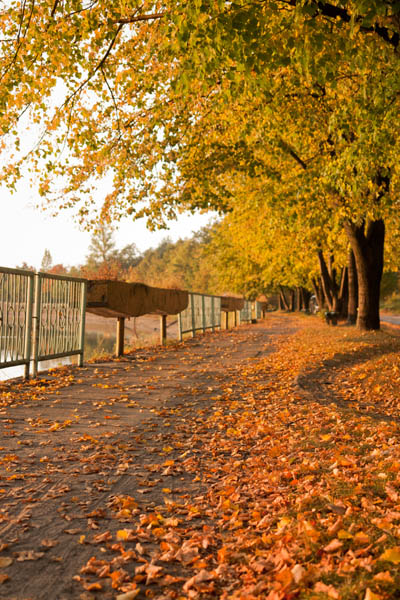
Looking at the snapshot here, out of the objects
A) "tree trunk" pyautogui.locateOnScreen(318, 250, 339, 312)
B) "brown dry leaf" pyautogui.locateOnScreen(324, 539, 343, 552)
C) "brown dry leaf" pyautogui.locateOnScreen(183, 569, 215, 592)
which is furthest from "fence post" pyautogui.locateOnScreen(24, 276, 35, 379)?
"tree trunk" pyautogui.locateOnScreen(318, 250, 339, 312)

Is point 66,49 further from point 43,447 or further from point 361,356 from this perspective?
point 361,356

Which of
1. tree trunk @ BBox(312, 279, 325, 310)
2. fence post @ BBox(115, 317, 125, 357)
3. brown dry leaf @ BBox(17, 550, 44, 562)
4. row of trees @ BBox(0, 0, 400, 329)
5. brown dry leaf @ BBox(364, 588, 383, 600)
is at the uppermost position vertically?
row of trees @ BBox(0, 0, 400, 329)

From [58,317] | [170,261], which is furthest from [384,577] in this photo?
[170,261]

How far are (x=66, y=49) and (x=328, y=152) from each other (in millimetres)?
8826

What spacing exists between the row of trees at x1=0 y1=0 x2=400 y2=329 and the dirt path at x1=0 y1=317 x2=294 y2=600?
4.34 metres

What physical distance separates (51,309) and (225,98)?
470cm

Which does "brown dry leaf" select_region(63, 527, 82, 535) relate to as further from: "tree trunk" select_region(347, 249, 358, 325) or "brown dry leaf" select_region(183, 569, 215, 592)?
"tree trunk" select_region(347, 249, 358, 325)

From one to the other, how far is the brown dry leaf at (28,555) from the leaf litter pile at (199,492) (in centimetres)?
1

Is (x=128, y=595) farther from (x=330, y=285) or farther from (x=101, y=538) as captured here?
(x=330, y=285)

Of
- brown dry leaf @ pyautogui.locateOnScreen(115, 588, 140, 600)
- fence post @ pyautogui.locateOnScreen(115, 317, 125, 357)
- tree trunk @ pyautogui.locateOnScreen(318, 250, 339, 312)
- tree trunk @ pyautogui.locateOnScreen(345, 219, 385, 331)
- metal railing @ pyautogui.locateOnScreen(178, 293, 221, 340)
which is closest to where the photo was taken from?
brown dry leaf @ pyautogui.locateOnScreen(115, 588, 140, 600)

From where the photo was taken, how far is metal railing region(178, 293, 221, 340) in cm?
1816

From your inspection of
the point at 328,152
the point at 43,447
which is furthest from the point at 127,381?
the point at 328,152

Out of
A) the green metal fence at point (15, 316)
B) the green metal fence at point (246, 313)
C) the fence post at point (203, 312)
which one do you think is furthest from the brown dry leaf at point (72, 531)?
the green metal fence at point (246, 313)

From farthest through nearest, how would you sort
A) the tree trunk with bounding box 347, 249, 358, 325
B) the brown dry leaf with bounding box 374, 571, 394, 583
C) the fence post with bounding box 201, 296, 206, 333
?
1. the tree trunk with bounding box 347, 249, 358, 325
2. the fence post with bounding box 201, 296, 206, 333
3. the brown dry leaf with bounding box 374, 571, 394, 583
